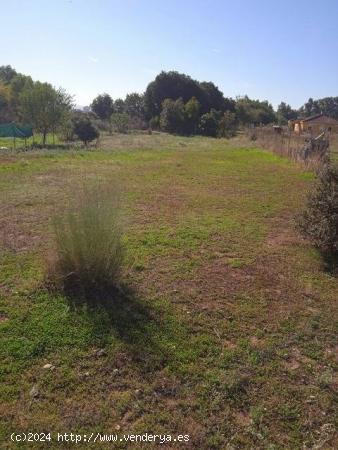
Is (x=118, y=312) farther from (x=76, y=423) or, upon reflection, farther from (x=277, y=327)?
(x=277, y=327)

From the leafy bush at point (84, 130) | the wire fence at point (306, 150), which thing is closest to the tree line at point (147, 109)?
the leafy bush at point (84, 130)

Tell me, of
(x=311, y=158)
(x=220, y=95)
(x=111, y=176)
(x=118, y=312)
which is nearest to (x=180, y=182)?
(x=111, y=176)

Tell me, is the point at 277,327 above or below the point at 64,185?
below

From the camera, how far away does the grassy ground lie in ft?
8.55

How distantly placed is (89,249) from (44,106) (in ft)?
75.3

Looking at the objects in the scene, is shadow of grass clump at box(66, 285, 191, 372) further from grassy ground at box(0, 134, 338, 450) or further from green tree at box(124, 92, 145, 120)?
green tree at box(124, 92, 145, 120)

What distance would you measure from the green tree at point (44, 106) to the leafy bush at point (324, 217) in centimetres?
2124

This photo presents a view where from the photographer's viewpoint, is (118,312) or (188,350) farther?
(118,312)

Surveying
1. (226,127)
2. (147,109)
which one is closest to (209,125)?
(226,127)

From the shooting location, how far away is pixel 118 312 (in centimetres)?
381

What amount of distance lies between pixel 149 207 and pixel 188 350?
512 centimetres

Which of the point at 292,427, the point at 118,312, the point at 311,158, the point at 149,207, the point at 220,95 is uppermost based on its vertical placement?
the point at 220,95

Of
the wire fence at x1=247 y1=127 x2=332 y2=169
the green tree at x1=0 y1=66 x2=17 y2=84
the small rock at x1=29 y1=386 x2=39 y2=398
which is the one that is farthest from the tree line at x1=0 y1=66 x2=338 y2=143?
the small rock at x1=29 y1=386 x2=39 y2=398

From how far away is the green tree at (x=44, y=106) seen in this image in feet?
79.2
